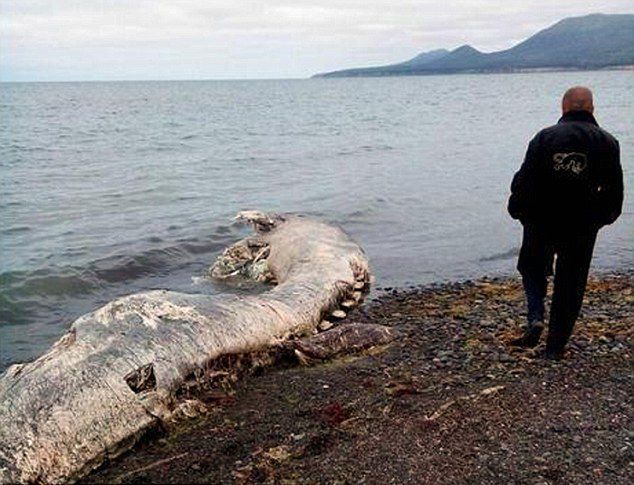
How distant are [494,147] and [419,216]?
50.9 feet

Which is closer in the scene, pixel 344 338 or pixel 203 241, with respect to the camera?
pixel 344 338

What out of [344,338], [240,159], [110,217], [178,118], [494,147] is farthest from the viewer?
[178,118]

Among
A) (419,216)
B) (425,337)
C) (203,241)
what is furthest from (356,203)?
(425,337)

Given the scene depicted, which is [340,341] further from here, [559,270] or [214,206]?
[214,206]

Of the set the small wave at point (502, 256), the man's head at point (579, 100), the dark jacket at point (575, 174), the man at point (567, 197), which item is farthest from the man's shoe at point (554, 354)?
the small wave at point (502, 256)

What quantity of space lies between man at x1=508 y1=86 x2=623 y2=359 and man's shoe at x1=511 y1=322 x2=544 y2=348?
22cm

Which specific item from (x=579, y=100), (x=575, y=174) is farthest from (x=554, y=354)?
(x=579, y=100)

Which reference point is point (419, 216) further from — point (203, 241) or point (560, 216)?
point (560, 216)

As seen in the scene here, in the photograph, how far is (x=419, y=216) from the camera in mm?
A: 17328

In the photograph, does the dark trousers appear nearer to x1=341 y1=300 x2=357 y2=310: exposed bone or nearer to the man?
the man

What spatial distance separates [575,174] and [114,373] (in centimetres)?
422

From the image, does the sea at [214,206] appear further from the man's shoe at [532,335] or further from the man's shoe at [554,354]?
the man's shoe at [554,354]

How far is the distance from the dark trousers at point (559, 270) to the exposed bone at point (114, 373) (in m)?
2.69

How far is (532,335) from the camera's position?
7.08 m
